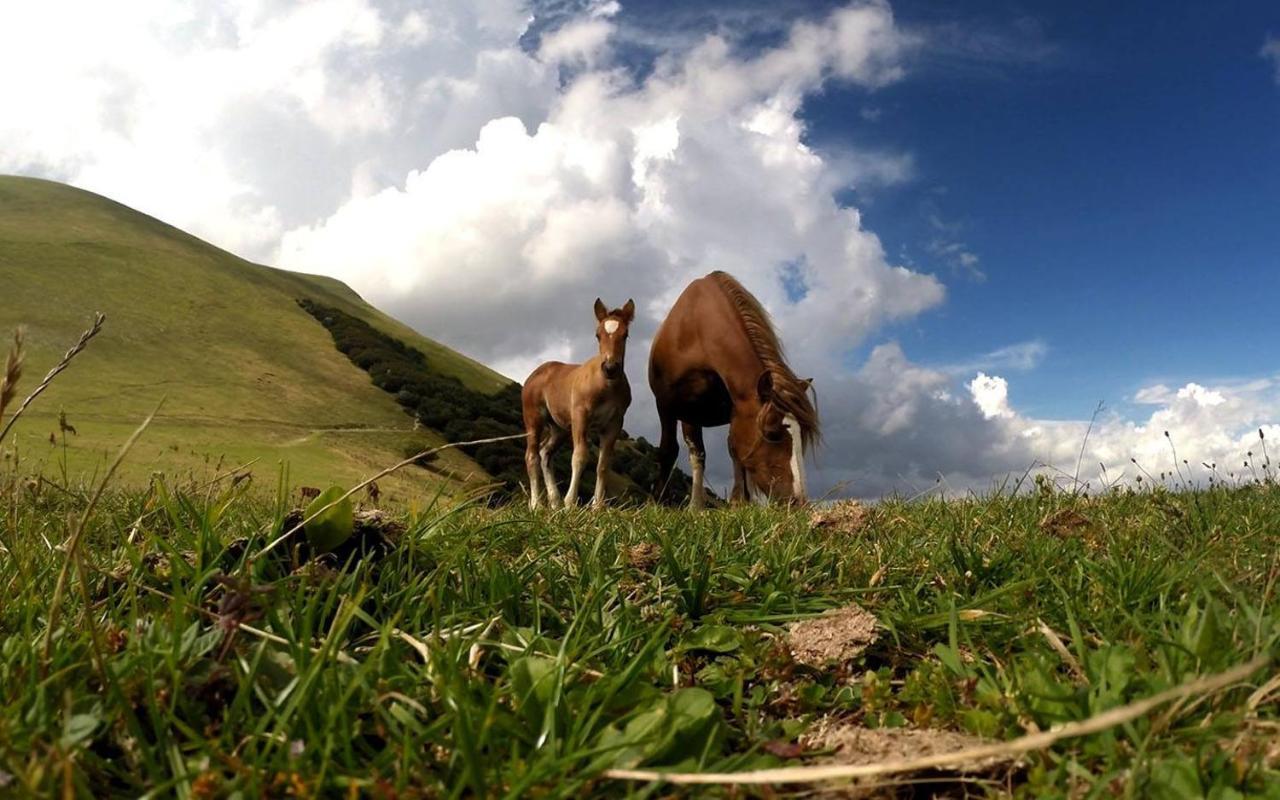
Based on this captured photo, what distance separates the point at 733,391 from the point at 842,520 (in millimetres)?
8033

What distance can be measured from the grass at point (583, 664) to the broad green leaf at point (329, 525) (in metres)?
0.13

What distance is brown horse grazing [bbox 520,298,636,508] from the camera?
49.3 feet

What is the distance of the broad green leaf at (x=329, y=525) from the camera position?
287 cm

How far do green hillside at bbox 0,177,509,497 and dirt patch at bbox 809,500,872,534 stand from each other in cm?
2189

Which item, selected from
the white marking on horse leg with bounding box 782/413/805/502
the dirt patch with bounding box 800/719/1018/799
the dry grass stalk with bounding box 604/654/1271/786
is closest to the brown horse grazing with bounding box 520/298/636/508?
the white marking on horse leg with bounding box 782/413/805/502

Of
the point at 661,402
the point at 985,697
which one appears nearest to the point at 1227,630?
the point at 985,697

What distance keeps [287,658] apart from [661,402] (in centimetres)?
1280

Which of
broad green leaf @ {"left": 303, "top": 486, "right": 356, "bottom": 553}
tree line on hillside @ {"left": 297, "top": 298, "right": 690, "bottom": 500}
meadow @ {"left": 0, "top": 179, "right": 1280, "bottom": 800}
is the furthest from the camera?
tree line on hillside @ {"left": 297, "top": 298, "right": 690, "bottom": 500}

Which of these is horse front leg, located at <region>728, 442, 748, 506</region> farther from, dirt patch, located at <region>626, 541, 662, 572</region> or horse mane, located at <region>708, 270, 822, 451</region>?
dirt patch, located at <region>626, 541, 662, 572</region>

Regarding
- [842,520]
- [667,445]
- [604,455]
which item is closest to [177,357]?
[604,455]

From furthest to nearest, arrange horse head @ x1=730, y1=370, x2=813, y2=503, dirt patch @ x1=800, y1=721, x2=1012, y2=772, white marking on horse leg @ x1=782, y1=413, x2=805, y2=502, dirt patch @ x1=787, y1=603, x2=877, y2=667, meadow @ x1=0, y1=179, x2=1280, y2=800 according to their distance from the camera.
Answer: horse head @ x1=730, y1=370, x2=813, y2=503 < white marking on horse leg @ x1=782, y1=413, x2=805, y2=502 < dirt patch @ x1=787, y1=603, x2=877, y2=667 < dirt patch @ x1=800, y1=721, x2=1012, y2=772 < meadow @ x1=0, y1=179, x2=1280, y2=800

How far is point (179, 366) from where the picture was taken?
4762cm

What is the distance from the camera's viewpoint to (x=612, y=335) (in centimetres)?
1495

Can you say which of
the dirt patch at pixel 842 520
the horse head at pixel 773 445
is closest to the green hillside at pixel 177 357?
the horse head at pixel 773 445
